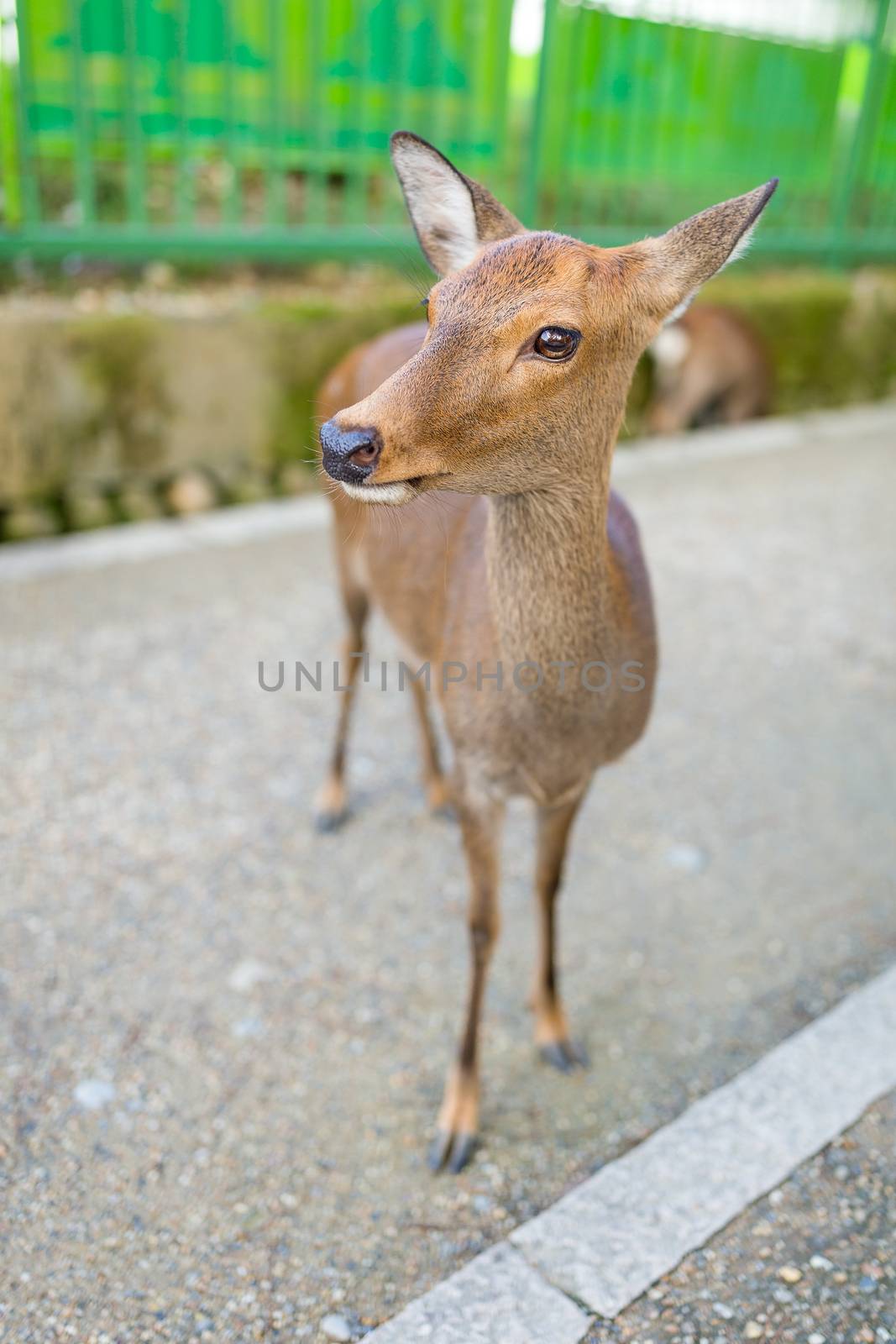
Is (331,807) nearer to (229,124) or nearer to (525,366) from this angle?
(525,366)

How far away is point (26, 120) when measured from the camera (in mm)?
4441

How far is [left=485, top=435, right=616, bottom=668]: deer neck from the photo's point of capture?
189cm

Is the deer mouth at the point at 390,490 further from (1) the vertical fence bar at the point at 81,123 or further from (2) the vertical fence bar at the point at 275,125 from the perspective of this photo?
(2) the vertical fence bar at the point at 275,125

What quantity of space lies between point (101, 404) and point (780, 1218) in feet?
13.2

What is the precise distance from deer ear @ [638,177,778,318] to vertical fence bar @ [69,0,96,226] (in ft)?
11.6

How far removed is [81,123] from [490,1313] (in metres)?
4.52

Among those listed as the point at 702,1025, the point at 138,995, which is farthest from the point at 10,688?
the point at 702,1025

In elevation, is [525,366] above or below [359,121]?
below

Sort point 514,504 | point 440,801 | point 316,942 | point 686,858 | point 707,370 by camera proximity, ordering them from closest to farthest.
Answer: point 514,504 → point 316,942 → point 686,858 → point 440,801 → point 707,370

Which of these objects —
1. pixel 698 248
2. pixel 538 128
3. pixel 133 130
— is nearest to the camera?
pixel 698 248

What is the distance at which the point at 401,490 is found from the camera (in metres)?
1.64

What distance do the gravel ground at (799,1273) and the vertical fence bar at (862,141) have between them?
21.4 ft

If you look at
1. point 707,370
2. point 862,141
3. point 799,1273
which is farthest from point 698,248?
point 862,141

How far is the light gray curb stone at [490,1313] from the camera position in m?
1.83
